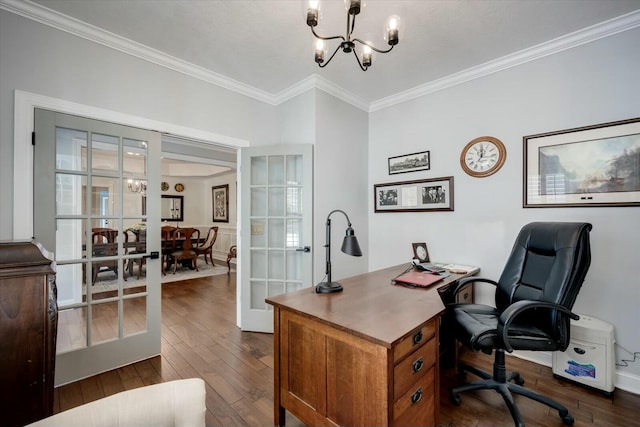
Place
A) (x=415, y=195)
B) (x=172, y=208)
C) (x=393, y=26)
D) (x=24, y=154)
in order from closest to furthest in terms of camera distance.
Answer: (x=393, y=26) < (x=24, y=154) < (x=415, y=195) < (x=172, y=208)

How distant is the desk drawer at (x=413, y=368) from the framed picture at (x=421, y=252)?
1.59m

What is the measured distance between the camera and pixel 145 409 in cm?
79

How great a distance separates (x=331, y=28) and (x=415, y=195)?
1885 millimetres

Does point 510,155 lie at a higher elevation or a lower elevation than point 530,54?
lower

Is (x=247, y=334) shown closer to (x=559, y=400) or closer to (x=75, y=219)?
(x=75, y=219)

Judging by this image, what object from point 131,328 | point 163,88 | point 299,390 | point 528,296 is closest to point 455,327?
point 528,296

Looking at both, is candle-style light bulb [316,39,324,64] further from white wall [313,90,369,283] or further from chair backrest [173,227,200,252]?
chair backrest [173,227,200,252]

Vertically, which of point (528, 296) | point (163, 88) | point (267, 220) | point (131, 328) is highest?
point (163, 88)

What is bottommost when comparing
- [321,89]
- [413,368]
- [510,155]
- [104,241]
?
[413,368]

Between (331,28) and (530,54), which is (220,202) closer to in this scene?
(331,28)

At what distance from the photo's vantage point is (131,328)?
2375mm

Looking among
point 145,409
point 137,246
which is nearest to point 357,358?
point 145,409

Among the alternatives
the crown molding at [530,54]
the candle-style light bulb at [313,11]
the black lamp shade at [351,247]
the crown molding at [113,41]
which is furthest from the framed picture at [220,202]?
the candle-style light bulb at [313,11]

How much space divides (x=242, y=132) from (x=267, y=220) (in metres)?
→ 1.03
